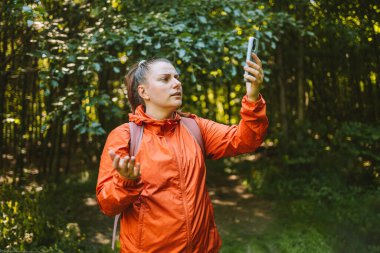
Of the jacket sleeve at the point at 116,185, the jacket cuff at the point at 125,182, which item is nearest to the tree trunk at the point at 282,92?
the jacket sleeve at the point at 116,185

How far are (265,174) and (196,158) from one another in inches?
161

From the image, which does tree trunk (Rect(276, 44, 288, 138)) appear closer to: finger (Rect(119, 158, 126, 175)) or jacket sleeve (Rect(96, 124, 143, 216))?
jacket sleeve (Rect(96, 124, 143, 216))

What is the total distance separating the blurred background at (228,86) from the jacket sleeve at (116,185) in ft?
5.02

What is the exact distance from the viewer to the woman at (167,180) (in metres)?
1.93

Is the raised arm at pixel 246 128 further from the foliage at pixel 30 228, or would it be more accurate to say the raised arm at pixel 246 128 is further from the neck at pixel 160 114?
the foliage at pixel 30 228

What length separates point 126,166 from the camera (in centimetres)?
169

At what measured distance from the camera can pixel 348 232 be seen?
4203 mm

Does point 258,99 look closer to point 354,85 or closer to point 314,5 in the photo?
point 314,5

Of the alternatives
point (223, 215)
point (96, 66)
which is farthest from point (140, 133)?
point (223, 215)

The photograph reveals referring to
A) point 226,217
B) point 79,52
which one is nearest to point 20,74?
point 79,52

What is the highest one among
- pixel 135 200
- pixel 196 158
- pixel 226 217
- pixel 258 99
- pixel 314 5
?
pixel 314 5

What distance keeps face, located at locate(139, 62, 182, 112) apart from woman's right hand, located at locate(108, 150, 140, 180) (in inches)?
20.7

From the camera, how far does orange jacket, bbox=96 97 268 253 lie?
194 centimetres

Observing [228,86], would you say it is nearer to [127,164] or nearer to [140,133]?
[140,133]
